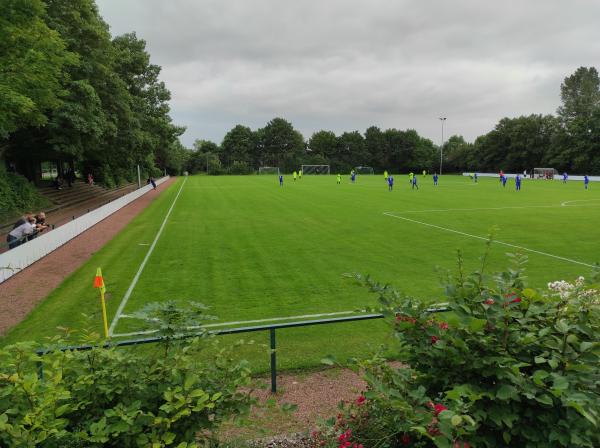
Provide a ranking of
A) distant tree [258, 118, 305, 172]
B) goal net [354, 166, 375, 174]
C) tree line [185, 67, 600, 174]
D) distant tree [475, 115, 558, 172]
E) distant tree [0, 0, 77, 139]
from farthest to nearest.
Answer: distant tree [258, 118, 305, 172], goal net [354, 166, 375, 174], distant tree [475, 115, 558, 172], tree line [185, 67, 600, 174], distant tree [0, 0, 77, 139]

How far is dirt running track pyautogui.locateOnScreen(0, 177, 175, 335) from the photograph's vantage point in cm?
1041

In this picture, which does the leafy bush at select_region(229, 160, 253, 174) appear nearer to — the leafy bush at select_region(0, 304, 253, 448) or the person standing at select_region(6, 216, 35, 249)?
the person standing at select_region(6, 216, 35, 249)

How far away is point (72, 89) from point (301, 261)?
2176 centimetres

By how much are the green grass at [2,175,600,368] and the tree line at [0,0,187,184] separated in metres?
7.47

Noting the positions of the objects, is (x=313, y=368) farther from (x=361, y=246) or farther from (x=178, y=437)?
(x=361, y=246)

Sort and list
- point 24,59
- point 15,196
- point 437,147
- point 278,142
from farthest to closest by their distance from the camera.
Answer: point 278,142
point 437,147
point 15,196
point 24,59

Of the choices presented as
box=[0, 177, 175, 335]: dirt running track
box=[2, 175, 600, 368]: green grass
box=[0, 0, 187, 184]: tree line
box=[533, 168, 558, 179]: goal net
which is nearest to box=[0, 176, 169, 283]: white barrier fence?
box=[0, 177, 175, 335]: dirt running track

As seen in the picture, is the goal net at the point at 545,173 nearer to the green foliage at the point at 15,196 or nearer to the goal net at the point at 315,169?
the goal net at the point at 315,169

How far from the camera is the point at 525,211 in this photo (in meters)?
27.8

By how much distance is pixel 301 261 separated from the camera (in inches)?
579

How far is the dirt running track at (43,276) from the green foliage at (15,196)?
591cm

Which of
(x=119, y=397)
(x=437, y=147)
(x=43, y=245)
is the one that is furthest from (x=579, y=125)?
(x=119, y=397)

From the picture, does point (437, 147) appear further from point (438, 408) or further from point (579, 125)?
point (438, 408)

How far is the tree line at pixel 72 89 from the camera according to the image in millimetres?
18750
